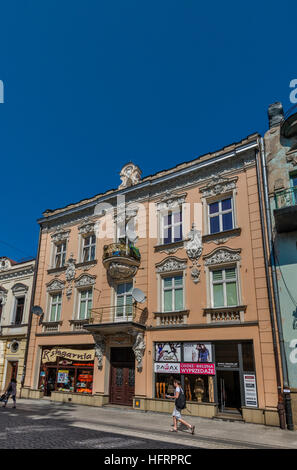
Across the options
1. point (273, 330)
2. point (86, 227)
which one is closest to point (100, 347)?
point (86, 227)

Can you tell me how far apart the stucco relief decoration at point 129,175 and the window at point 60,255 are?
5.69 m

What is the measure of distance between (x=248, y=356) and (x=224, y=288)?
2952mm

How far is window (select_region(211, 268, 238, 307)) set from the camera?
14461mm

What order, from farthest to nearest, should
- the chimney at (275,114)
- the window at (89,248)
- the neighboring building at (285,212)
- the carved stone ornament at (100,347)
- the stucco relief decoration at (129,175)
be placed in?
the window at (89,248)
the stucco relief decoration at (129,175)
the carved stone ornament at (100,347)
the chimney at (275,114)
the neighboring building at (285,212)

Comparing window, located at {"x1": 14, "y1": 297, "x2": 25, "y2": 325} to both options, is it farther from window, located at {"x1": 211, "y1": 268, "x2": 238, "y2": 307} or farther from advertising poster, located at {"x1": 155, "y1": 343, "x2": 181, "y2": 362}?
window, located at {"x1": 211, "y1": 268, "x2": 238, "y2": 307}

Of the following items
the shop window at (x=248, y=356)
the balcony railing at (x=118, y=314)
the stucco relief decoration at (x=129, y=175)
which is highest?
the stucco relief decoration at (x=129, y=175)

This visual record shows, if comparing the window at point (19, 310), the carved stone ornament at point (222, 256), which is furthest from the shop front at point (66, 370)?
the carved stone ornament at point (222, 256)

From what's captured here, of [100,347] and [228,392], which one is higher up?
[100,347]

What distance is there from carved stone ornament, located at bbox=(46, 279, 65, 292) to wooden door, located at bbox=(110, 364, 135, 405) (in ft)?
19.9

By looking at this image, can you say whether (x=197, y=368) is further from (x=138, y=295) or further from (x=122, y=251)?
(x=122, y=251)

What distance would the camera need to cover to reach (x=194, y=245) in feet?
52.6

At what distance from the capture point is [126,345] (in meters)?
16.9

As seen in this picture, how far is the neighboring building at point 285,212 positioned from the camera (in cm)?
1235

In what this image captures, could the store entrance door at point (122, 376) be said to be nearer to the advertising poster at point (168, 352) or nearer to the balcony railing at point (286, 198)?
the advertising poster at point (168, 352)
